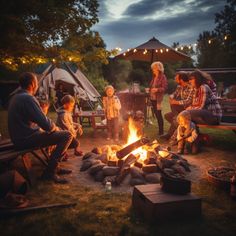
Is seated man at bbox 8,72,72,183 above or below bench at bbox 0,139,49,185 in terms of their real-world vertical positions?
above

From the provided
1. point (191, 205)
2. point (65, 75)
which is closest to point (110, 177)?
point (191, 205)

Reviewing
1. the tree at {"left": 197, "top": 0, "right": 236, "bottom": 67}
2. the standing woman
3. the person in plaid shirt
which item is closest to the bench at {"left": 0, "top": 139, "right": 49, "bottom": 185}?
the person in plaid shirt

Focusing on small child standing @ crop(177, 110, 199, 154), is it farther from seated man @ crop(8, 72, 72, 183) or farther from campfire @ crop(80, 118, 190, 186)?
seated man @ crop(8, 72, 72, 183)

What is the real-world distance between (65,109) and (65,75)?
417 inches

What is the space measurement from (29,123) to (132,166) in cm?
213

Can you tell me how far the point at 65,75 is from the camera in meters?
17.3

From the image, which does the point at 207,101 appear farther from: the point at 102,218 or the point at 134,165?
the point at 102,218

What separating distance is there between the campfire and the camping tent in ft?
35.4

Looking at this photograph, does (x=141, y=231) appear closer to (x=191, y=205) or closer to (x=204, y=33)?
(x=191, y=205)

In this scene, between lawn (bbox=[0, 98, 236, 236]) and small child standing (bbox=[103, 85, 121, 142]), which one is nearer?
lawn (bbox=[0, 98, 236, 236])

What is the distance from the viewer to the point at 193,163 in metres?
6.83

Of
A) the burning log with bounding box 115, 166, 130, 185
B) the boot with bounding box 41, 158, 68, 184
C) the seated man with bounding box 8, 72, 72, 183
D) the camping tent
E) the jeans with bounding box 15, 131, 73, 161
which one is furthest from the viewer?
the camping tent

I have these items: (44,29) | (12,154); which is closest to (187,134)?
(12,154)

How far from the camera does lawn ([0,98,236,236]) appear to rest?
145 inches
